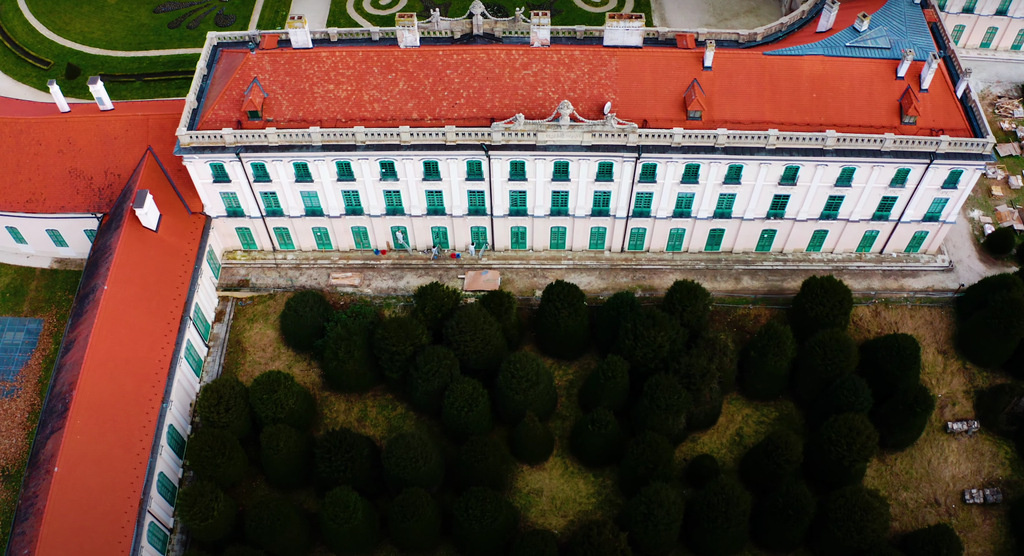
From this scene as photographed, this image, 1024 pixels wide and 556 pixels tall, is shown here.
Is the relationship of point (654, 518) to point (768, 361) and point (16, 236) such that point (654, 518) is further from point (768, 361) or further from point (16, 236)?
point (16, 236)

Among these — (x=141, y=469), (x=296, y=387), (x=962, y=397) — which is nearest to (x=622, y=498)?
(x=296, y=387)

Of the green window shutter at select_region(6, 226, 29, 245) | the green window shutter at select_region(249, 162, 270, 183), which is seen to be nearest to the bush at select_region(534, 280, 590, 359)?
the green window shutter at select_region(249, 162, 270, 183)

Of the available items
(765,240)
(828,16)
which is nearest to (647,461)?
(765,240)

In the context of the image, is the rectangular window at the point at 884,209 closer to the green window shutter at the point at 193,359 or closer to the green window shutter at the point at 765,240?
the green window shutter at the point at 765,240

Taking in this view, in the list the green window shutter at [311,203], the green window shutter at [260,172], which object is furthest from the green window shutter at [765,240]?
the green window shutter at [260,172]

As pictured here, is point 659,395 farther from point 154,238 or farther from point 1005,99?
point 1005,99
